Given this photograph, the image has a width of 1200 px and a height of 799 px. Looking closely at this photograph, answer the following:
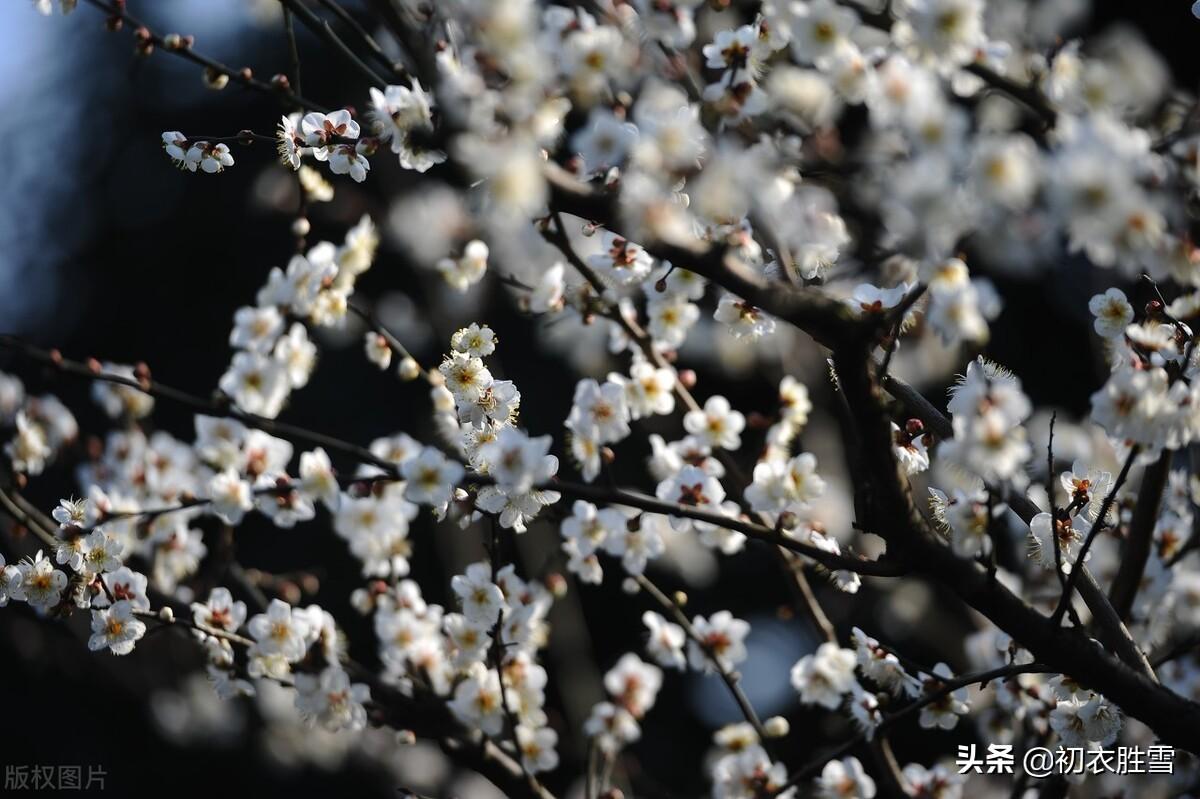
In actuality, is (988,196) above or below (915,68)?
below

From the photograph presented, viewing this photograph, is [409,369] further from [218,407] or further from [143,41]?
[143,41]

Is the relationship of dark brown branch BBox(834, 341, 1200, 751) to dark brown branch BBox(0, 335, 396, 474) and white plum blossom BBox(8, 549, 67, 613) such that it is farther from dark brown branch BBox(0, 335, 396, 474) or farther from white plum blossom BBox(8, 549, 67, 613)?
white plum blossom BBox(8, 549, 67, 613)

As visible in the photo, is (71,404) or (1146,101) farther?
(71,404)

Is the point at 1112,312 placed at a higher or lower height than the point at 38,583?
higher

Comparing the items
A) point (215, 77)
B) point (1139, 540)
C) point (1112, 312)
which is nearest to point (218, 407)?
point (215, 77)

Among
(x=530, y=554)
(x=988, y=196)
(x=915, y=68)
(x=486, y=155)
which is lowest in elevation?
(x=988, y=196)

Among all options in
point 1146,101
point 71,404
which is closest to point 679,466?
point 1146,101

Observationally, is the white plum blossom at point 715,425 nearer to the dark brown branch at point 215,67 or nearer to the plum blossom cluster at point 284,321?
the plum blossom cluster at point 284,321

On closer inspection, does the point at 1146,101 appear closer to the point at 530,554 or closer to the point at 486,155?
the point at 486,155

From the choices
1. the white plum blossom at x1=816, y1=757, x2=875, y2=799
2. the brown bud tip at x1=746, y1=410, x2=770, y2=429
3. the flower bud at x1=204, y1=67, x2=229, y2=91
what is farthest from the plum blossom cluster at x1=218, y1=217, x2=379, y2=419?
the white plum blossom at x1=816, y1=757, x2=875, y2=799

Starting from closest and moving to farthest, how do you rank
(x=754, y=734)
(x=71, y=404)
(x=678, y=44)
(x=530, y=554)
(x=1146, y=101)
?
(x=1146, y=101) → (x=678, y=44) → (x=754, y=734) → (x=530, y=554) → (x=71, y=404)
